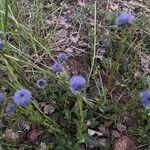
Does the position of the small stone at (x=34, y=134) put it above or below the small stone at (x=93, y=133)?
below

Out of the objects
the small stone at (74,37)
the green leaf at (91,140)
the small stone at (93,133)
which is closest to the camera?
the green leaf at (91,140)

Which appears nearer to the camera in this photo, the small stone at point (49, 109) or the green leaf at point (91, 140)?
the green leaf at point (91, 140)

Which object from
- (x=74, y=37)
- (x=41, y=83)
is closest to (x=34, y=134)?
(x=41, y=83)

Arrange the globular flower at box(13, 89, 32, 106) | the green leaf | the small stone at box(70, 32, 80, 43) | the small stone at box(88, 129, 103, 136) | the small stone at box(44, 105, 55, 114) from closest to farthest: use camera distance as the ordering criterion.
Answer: the globular flower at box(13, 89, 32, 106) < the green leaf < the small stone at box(88, 129, 103, 136) < the small stone at box(44, 105, 55, 114) < the small stone at box(70, 32, 80, 43)

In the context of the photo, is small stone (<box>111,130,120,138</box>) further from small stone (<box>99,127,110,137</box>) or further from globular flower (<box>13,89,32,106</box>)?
globular flower (<box>13,89,32,106</box>)

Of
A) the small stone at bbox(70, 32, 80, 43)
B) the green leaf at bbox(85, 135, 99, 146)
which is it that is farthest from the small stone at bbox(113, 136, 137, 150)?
the small stone at bbox(70, 32, 80, 43)

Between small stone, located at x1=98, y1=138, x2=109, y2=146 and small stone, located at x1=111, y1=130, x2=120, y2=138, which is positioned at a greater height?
small stone, located at x1=111, y1=130, x2=120, y2=138

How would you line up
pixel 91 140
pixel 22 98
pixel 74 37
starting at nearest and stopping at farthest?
pixel 22 98 < pixel 91 140 < pixel 74 37

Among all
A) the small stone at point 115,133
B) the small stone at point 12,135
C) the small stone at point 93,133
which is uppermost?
the small stone at point 93,133

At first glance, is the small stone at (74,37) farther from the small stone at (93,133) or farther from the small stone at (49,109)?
the small stone at (93,133)

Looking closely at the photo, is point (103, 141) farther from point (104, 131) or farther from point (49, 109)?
point (49, 109)

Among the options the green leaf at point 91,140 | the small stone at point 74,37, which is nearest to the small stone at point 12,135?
the green leaf at point 91,140
